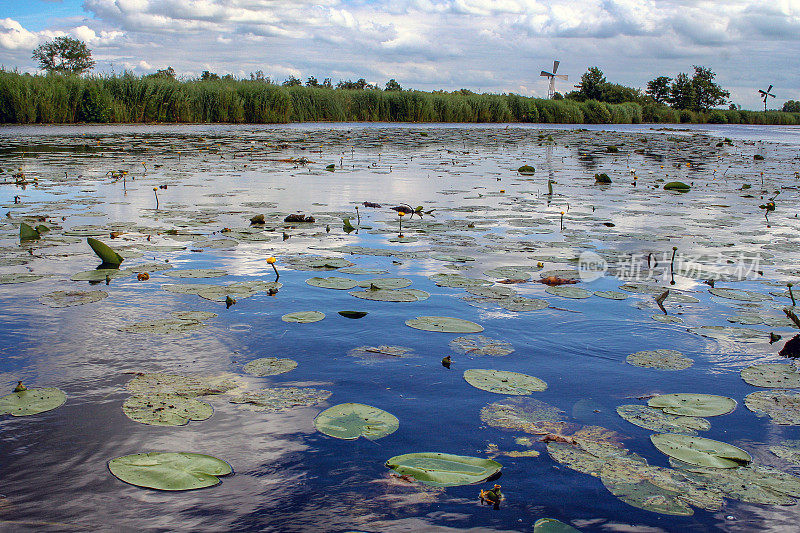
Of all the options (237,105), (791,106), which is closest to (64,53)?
(237,105)

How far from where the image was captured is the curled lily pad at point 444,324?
8.21ft

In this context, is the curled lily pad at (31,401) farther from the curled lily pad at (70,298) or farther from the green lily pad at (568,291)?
the green lily pad at (568,291)

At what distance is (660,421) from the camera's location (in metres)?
1.76

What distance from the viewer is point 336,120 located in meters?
28.9

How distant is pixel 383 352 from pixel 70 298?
154 cm

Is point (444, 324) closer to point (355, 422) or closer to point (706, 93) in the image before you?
point (355, 422)

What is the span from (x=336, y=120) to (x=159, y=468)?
1122 inches

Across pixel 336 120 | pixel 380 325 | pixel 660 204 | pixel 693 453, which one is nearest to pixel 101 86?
pixel 336 120

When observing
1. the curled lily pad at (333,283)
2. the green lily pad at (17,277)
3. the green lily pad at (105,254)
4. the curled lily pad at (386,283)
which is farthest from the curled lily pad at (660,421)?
the green lily pad at (17,277)

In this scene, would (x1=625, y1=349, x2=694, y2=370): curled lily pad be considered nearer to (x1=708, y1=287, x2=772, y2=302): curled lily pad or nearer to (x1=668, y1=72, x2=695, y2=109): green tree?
(x1=708, y1=287, x2=772, y2=302): curled lily pad

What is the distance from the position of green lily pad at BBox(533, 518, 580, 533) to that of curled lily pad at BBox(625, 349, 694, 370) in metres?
1.07

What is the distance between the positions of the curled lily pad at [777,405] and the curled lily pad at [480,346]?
806 millimetres

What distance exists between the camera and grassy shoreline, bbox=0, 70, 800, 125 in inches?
749

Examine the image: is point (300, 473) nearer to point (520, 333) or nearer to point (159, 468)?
point (159, 468)
